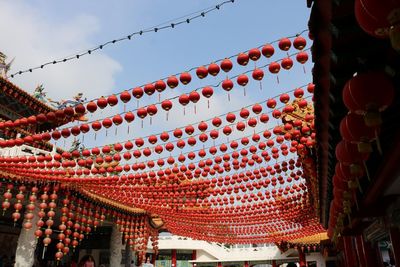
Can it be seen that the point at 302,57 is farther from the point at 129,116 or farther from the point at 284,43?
the point at 129,116

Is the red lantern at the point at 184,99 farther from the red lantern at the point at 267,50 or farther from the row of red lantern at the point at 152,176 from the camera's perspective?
the row of red lantern at the point at 152,176

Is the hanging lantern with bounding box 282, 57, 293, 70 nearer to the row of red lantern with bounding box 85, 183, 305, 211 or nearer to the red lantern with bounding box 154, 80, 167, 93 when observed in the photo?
the red lantern with bounding box 154, 80, 167, 93

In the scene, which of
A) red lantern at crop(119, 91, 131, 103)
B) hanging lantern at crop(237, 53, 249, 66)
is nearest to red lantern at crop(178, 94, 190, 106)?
red lantern at crop(119, 91, 131, 103)

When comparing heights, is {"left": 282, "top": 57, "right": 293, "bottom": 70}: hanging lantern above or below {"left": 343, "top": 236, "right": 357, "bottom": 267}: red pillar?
above

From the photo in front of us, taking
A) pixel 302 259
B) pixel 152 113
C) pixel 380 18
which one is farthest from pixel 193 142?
pixel 302 259

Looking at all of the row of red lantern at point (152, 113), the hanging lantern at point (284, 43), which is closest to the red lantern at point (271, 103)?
the row of red lantern at point (152, 113)

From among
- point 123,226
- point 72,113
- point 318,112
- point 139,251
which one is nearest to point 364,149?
point 318,112

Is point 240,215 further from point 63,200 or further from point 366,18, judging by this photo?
point 366,18

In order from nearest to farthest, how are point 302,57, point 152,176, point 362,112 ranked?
point 362,112 < point 302,57 < point 152,176

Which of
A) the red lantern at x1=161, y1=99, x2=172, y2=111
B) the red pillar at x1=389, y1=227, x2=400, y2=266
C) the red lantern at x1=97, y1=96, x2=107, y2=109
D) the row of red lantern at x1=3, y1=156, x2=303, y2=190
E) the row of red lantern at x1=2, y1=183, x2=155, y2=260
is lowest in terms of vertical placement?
the red pillar at x1=389, y1=227, x2=400, y2=266

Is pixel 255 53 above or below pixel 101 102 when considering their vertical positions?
above

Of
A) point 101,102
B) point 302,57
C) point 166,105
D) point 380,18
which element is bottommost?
point 380,18

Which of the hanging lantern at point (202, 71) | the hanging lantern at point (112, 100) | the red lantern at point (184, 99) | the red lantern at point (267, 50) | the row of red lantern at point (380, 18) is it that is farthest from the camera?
the hanging lantern at point (112, 100)

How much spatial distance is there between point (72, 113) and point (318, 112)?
16.0ft
